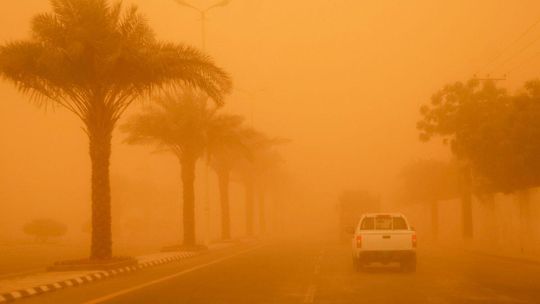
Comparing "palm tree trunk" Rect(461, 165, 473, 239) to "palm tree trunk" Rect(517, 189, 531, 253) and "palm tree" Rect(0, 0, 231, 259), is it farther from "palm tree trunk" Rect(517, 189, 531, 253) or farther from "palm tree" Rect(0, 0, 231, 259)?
"palm tree" Rect(0, 0, 231, 259)

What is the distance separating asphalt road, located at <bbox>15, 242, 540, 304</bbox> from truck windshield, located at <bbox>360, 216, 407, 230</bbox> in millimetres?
1397

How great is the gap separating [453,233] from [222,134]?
86.4 feet

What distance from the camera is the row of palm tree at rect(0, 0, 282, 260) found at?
25000 mm

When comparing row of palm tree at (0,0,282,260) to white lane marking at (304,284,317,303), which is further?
row of palm tree at (0,0,282,260)

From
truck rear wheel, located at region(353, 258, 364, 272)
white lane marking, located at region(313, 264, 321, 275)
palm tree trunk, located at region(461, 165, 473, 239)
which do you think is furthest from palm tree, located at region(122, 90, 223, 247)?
palm tree trunk, located at region(461, 165, 473, 239)

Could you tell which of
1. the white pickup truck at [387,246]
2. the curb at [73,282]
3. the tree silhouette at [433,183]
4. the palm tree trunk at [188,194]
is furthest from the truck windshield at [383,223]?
the tree silhouette at [433,183]

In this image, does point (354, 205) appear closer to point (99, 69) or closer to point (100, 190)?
point (100, 190)

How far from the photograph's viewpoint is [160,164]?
132 meters

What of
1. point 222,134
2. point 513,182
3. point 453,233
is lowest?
point 453,233

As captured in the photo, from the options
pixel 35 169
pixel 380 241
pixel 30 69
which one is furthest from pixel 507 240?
pixel 35 169

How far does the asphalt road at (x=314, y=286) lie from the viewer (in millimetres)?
15609

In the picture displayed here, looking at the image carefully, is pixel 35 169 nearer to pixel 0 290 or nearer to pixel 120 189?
pixel 120 189

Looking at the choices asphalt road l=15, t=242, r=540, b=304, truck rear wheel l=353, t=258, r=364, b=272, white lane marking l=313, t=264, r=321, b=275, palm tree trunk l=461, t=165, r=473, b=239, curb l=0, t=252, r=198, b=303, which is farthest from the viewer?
palm tree trunk l=461, t=165, r=473, b=239

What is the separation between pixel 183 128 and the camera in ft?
126
